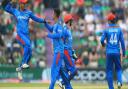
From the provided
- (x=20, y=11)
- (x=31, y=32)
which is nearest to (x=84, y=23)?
(x=31, y=32)

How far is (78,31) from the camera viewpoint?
111 feet

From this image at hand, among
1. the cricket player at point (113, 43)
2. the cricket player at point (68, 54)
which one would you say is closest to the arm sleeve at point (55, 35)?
the cricket player at point (68, 54)

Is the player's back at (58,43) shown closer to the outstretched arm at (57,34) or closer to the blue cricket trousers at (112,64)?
the outstretched arm at (57,34)

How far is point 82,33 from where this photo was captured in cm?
3341

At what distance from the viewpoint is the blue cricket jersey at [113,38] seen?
21562 mm

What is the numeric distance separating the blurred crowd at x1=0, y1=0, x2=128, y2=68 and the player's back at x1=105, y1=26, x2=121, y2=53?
9446 millimetres

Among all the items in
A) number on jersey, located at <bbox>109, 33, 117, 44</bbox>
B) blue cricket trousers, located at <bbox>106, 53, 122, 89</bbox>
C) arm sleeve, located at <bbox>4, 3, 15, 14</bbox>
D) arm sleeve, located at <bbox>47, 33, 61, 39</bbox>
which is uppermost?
arm sleeve, located at <bbox>4, 3, 15, 14</bbox>

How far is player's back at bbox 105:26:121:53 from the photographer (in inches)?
850

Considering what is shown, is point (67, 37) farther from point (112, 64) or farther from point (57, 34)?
point (112, 64)

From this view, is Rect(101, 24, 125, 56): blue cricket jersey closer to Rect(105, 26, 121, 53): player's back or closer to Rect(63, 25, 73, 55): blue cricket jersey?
Rect(105, 26, 121, 53): player's back

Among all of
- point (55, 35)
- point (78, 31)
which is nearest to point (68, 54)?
point (55, 35)

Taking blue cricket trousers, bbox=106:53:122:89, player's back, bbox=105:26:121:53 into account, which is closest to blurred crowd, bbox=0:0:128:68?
blue cricket trousers, bbox=106:53:122:89

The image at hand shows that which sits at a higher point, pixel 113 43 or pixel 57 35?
pixel 57 35

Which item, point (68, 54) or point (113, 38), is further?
point (113, 38)
